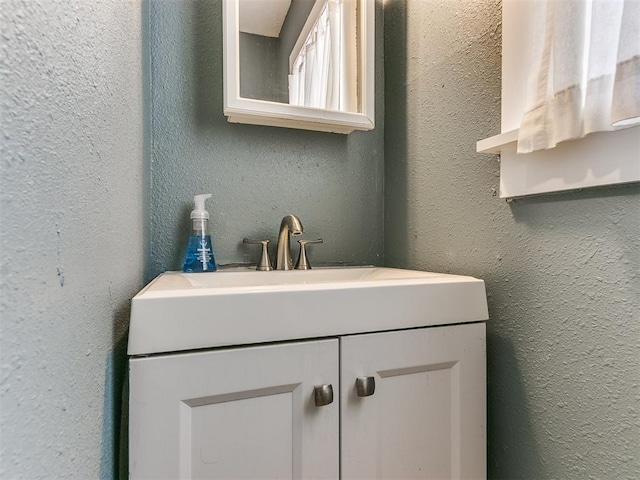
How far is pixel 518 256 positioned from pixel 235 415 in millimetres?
512

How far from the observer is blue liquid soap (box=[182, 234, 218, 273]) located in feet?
2.68

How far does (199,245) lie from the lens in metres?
0.82

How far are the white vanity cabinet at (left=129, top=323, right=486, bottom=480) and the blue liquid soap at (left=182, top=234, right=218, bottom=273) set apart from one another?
368 mm

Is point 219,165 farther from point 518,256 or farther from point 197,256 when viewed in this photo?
point 518,256

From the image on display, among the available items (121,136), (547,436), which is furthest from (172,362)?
(547,436)

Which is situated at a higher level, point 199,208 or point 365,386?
point 199,208

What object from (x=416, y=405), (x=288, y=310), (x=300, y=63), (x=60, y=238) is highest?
(x=300, y=63)

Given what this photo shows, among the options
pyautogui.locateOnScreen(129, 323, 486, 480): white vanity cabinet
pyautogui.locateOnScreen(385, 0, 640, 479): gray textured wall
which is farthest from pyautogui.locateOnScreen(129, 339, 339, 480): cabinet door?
pyautogui.locateOnScreen(385, 0, 640, 479): gray textured wall

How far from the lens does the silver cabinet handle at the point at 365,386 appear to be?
538 millimetres

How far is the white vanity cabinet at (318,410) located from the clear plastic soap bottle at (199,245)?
1.21 ft

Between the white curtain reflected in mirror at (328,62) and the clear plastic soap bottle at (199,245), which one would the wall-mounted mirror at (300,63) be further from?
the clear plastic soap bottle at (199,245)

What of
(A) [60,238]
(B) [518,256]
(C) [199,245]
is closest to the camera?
(A) [60,238]

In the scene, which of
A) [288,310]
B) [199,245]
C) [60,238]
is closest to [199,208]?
[199,245]

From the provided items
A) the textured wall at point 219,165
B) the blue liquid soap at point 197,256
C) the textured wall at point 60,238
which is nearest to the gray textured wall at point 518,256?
the textured wall at point 219,165
